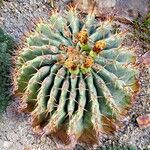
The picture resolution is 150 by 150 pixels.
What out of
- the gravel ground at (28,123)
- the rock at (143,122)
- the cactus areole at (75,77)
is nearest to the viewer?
the cactus areole at (75,77)

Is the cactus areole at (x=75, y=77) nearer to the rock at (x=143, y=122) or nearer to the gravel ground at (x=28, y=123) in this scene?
the gravel ground at (x=28, y=123)

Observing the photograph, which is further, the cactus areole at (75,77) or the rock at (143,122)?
the rock at (143,122)

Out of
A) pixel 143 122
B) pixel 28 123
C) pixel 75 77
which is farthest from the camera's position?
pixel 143 122

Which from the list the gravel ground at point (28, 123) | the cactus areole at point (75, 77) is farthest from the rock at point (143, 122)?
the cactus areole at point (75, 77)

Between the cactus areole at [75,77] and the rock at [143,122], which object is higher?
the cactus areole at [75,77]

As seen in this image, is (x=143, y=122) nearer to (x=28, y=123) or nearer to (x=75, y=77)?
(x=28, y=123)

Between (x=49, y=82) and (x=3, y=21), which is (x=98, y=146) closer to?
(x=49, y=82)

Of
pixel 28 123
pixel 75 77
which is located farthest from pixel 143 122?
pixel 75 77
